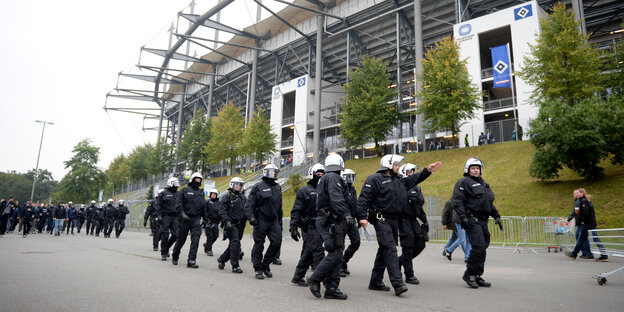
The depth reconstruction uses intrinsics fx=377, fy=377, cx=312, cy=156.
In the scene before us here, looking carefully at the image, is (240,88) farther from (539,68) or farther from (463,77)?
(539,68)

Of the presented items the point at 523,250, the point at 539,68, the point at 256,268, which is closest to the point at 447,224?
the point at 523,250

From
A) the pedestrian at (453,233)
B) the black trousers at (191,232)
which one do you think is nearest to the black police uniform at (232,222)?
the black trousers at (191,232)

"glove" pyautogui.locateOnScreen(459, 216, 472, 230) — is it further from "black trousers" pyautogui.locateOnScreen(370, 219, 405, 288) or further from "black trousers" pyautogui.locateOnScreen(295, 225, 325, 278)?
"black trousers" pyautogui.locateOnScreen(295, 225, 325, 278)

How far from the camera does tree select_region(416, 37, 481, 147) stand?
88.1 ft

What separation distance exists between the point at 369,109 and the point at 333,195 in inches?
1093

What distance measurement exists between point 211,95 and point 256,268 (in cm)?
5567

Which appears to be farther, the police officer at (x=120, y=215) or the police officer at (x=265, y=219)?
the police officer at (x=120, y=215)

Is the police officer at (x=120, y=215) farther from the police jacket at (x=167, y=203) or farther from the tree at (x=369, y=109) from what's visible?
the tree at (x=369, y=109)

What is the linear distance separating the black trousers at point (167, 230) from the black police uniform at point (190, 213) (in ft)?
Result: 2.61

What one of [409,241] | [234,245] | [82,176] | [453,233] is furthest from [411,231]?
[82,176]

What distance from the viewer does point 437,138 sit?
34375 millimetres

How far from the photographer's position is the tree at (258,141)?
135 feet

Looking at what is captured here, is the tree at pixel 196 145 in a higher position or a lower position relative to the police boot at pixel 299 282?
higher

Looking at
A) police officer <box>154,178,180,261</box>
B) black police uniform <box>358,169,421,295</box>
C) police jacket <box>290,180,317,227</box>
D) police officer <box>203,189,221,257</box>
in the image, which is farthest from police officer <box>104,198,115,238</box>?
black police uniform <box>358,169,421,295</box>
